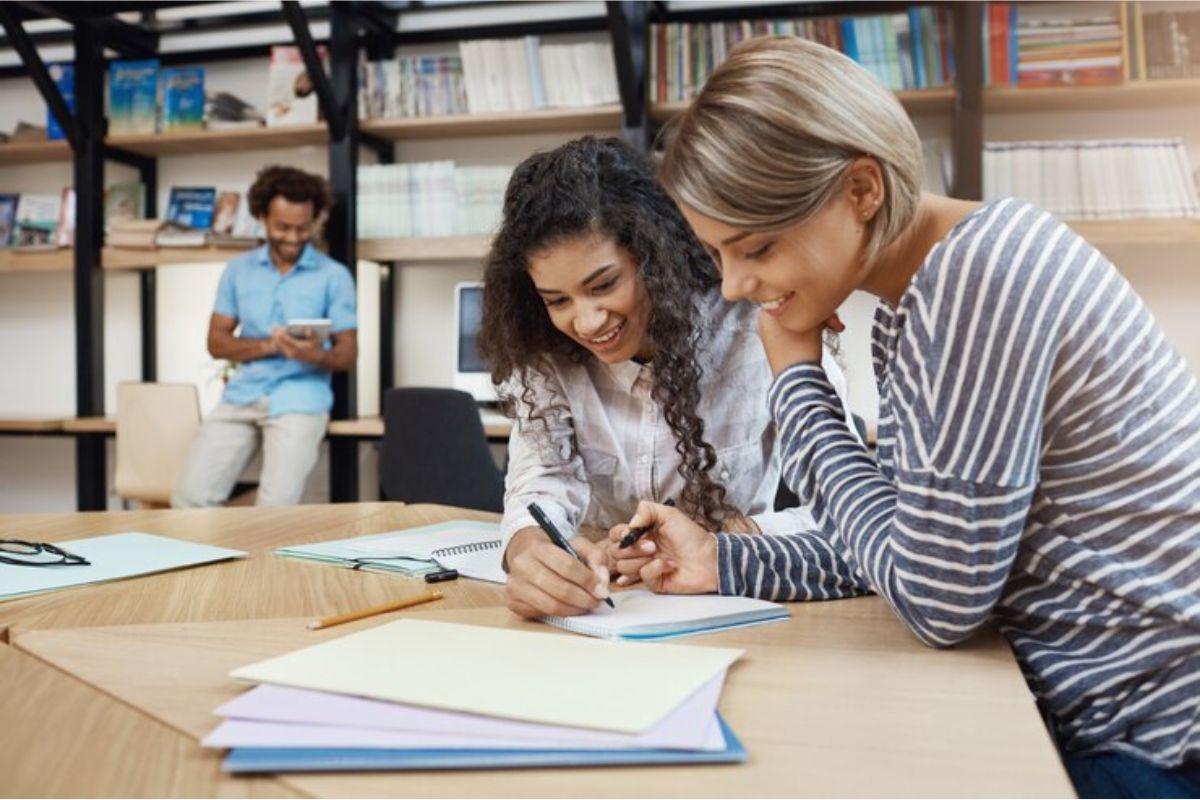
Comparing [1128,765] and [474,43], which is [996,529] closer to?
[1128,765]

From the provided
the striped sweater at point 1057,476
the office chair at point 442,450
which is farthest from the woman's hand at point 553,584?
the office chair at point 442,450

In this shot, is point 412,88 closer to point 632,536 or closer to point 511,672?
point 632,536

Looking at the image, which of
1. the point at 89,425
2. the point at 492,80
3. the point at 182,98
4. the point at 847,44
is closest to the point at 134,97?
the point at 182,98

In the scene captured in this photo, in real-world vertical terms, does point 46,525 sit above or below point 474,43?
below

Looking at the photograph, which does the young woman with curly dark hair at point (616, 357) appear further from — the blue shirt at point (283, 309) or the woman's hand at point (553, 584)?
→ the blue shirt at point (283, 309)

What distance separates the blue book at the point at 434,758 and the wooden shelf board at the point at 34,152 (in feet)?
13.2

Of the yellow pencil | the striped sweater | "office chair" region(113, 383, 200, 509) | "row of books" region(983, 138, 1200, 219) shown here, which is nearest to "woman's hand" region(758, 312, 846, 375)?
the striped sweater

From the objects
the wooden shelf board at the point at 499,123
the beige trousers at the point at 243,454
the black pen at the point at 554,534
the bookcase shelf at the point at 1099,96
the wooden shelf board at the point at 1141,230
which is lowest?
the beige trousers at the point at 243,454

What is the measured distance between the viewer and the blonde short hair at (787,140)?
0.85 metres

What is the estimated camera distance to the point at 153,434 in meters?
3.60

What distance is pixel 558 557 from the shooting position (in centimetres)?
97

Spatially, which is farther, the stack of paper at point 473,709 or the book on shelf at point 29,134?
the book on shelf at point 29,134

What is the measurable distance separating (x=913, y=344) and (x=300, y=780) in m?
0.54

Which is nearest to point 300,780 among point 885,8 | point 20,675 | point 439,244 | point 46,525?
point 20,675
